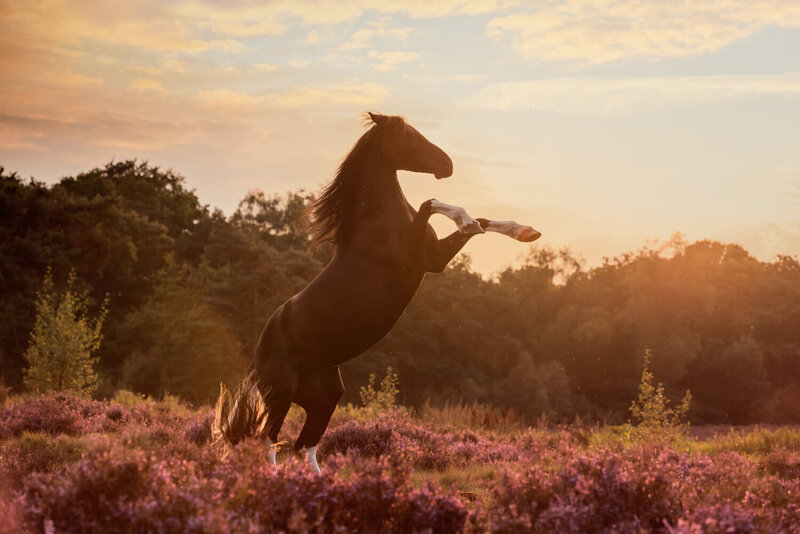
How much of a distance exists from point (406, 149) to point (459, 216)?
3.74 ft

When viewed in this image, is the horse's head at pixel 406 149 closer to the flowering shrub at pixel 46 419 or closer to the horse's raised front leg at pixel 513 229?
the horse's raised front leg at pixel 513 229

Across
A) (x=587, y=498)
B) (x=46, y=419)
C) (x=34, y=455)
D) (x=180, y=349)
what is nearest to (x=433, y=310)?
(x=180, y=349)

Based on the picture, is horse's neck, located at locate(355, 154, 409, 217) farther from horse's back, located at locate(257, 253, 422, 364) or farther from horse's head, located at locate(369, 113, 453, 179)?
horse's back, located at locate(257, 253, 422, 364)

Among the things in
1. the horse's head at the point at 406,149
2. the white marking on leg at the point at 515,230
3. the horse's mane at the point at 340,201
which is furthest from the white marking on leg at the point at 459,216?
the horse's mane at the point at 340,201

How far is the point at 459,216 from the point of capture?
5.94 meters

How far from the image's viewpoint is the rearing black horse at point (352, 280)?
241 inches

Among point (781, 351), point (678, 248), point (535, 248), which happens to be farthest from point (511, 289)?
point (781, 351)

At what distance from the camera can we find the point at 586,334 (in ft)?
150

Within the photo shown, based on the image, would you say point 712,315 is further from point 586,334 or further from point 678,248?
point 586,334

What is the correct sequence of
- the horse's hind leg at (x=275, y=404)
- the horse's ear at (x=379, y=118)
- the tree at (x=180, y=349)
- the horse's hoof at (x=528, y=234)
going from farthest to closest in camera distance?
the tree at (x=180, y=349) → the horse's ear at (x=379, y=118) → the horse's hind leg at (x=275, y=404) → the horse's hoof at (x=528, y=234)

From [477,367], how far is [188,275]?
18.9 metres

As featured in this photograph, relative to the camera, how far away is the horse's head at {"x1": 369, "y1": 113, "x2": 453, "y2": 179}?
672cm

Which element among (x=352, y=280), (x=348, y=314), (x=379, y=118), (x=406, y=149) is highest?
(x=379, y=118)

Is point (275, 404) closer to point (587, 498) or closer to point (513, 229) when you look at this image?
point (513, 229)
